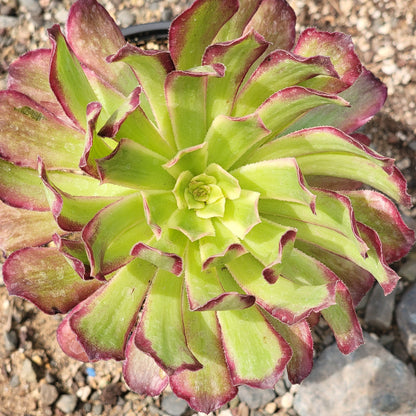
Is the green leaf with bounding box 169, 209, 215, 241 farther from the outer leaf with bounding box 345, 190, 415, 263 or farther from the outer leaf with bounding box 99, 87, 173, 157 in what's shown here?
the outer leaf with bounding box 345, 190, 415, 263

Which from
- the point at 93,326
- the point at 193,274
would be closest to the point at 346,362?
the point at 193,274

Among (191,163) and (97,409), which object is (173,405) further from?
(191,163)

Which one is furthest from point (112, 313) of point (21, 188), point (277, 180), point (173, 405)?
point (173, 405)

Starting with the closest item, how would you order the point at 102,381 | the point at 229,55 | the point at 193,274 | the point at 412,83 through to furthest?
the point at 229,55 < the point at 193,274 < the point at 102,381 < the point at 412,83

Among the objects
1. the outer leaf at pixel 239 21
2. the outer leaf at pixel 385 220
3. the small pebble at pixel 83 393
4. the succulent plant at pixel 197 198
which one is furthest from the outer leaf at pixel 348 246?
the small pebble at pixel 83 393

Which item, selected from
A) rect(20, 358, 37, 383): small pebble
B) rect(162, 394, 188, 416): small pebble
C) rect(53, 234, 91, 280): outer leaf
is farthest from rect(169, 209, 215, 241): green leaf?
rect(20, 358, 37, 383): small pebble

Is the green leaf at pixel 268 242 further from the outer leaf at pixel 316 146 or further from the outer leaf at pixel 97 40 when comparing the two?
the outer leaf at pixel 97 40

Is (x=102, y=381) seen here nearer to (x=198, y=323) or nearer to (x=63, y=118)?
(x=198, y=323)
